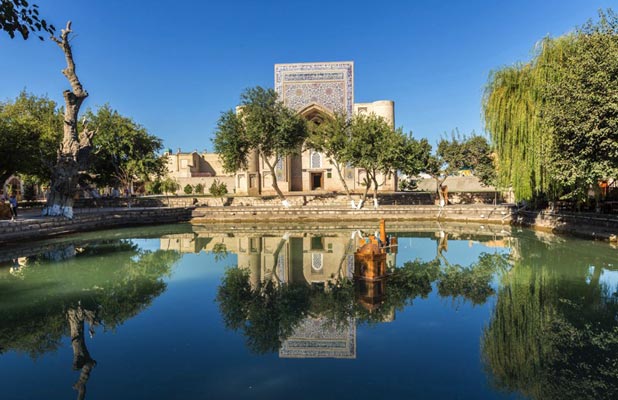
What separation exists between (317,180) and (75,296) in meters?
22.1

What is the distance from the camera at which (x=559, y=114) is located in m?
8.81

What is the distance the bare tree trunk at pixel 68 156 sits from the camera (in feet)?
44.3

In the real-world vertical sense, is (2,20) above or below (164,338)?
above

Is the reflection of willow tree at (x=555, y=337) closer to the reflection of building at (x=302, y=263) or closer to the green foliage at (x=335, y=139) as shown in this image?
the reflection of building at (x=302, y=263)

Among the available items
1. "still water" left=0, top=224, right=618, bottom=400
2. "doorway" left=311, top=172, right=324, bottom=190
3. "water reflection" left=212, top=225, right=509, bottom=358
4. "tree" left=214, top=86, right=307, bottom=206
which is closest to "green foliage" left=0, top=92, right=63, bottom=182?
"tree" left=214, top=86, right=307, bottom=206

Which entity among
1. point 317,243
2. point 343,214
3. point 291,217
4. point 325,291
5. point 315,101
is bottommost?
point 325,291

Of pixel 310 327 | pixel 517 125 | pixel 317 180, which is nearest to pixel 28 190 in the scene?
pixel 317 180

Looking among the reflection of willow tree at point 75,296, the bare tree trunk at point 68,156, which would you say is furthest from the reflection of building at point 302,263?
the bare tree trunk at point 68,156

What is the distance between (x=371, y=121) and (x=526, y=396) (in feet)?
50.1

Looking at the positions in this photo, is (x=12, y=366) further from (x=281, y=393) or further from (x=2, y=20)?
(x=2, y=20)

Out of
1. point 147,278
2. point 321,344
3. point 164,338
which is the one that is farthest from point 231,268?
point 321,344

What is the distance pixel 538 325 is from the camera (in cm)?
455

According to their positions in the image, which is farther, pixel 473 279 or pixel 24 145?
pixel 24 145

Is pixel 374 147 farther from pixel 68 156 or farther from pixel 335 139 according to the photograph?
pixel 68 156
